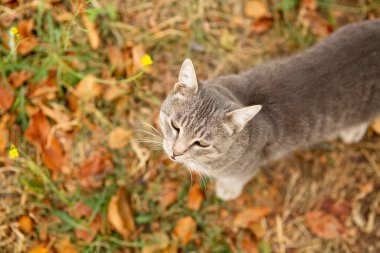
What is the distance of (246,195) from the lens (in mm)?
3082

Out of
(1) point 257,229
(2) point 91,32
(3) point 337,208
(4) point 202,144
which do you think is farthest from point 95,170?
(3) point 337,208

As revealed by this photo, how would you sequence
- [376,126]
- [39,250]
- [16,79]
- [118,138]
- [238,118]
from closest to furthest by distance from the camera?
[238,118] < [39,250] < [16,79] < [118,138] < [376,126]

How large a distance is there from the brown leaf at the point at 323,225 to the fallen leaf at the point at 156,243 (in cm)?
120

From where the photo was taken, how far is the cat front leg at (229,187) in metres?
2.79

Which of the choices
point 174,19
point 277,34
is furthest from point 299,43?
point 174,19

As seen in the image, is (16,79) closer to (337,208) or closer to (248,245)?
(248,245)

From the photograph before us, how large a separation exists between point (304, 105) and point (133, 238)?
1.63m

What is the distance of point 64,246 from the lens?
8.87 ft

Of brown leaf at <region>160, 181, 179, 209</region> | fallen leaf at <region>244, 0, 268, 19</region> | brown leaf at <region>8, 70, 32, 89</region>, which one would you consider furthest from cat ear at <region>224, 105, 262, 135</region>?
brown leaf at <region>8, 70, 32, 89</region>

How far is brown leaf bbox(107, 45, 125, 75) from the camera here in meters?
3.03

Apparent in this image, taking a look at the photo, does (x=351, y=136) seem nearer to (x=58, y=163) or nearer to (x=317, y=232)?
(x=317, y=232)

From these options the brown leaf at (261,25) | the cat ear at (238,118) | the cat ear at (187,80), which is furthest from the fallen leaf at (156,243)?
the brown leaf at (261,25)

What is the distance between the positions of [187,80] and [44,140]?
1346mm

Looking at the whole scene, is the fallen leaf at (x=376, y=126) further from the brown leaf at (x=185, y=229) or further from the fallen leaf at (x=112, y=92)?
the fallen leaf at (x=112, y=92)
